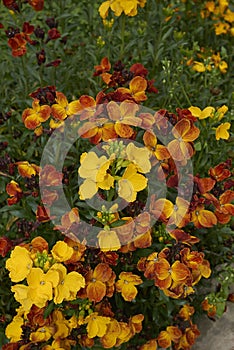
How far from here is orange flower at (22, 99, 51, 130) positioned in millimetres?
2084

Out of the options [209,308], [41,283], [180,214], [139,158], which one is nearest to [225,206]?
[180,214]

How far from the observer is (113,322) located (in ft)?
6.82

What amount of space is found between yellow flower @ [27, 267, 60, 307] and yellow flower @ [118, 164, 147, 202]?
33cm

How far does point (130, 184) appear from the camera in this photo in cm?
178

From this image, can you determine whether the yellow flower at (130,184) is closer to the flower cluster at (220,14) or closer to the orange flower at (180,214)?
the orange flower at (180,214)

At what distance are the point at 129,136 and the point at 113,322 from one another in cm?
73

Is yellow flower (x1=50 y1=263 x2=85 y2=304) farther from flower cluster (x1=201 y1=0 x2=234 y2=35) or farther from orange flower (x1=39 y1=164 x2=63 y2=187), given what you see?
flower cluster (x1=201 y1=0 x2=234 y2=35)

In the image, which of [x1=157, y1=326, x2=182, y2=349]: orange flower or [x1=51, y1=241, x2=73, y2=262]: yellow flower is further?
[x1=157, y1=326, x2=182, y2=349]: orange flower

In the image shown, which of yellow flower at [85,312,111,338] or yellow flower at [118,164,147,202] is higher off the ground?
yellow flower at [118,164,147,202]

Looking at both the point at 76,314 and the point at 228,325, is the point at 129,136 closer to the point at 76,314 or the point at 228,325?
the point at 76,314

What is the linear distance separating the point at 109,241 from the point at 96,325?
0.37 m

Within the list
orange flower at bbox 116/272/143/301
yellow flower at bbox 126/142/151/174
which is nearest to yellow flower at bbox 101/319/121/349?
orange flower at bbox 116/272/143/301

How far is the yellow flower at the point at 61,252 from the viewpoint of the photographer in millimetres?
1789

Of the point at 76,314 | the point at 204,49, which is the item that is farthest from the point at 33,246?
the point at 204,49
